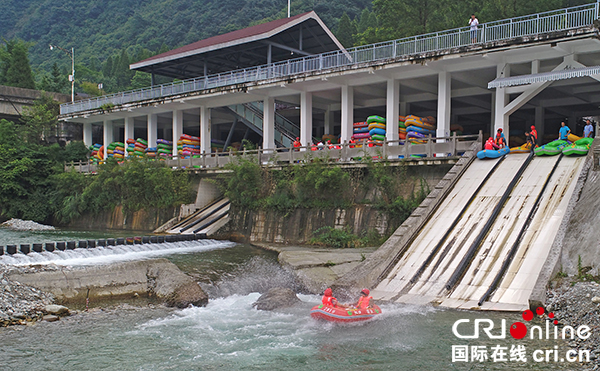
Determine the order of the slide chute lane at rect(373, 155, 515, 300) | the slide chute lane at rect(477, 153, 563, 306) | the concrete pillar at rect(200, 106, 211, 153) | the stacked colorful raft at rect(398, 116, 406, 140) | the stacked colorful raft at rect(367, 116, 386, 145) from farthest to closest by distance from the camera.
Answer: the concrete pillar at rect(200, 106, 211, 153), the stacked colorful raft at rect(398, 116, 406, 140), the stacked colorful raft at rect(367, 116, 386, 145), the slide chute lane at rect(373, 155, 515, 300), the slide chute lane at rect(477, 153, 563, 306)

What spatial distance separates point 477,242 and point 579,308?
445 centimetres

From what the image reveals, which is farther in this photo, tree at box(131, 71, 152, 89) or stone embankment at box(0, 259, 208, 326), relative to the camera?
tree at box(131, 71, 152, 89)

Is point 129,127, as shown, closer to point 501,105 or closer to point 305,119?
point 305,119

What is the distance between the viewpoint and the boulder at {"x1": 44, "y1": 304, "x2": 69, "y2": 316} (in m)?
13.1

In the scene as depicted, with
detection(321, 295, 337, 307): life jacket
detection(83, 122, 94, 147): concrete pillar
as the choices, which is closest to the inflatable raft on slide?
detection(321, 295, 337, 307): life jacket

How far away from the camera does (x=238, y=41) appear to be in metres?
37.7

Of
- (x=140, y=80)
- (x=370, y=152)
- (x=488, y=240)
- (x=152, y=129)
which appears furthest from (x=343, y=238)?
(x=140, y=80)

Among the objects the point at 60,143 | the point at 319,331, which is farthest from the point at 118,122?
the point at 319,331

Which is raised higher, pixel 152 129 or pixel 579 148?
pixel 152 129

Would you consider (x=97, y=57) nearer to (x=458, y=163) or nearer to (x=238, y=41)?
(x=238, y=41)

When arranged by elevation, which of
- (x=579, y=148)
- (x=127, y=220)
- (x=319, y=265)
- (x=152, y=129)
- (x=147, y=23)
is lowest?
(x=127, y=220)

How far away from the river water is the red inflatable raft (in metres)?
0.21

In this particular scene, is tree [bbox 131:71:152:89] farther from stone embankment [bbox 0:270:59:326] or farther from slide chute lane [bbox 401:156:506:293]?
stone embankment [bbox 0:270:59:326]

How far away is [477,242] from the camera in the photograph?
1541 centimetres
